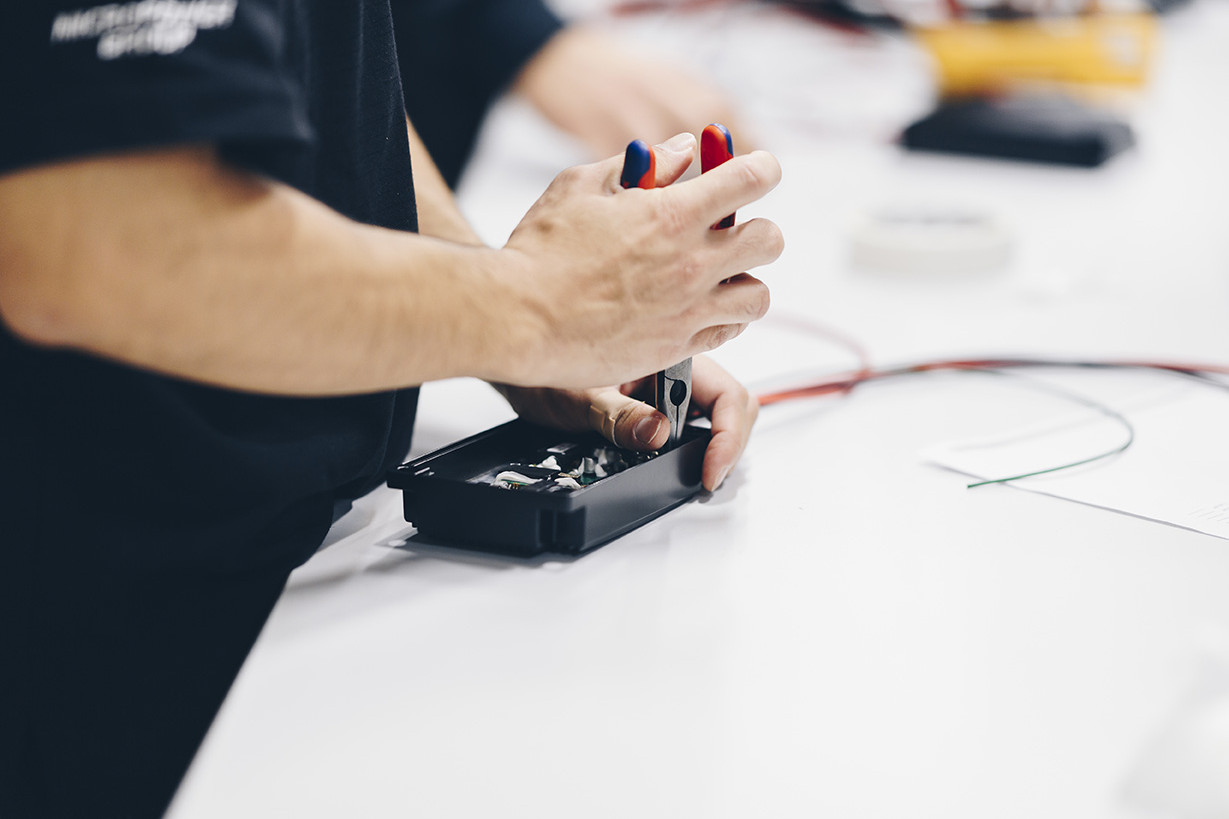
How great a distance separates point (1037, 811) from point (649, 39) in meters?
2.21

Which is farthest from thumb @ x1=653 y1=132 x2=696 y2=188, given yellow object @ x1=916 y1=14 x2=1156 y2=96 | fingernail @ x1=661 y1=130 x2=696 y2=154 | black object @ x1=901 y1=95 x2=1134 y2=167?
yellow object @ x1=916 y1=14 x2=1156 y2=96

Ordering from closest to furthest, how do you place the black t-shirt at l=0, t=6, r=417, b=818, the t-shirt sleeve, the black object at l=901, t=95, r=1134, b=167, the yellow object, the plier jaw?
1. the t-shirt sleeve
2. the black t-shirt at l=0, t=6, r=417, b=818
3. the plier jaw
4. the black object at l=901, t=95, r=1134, b=167
5. the yellow object

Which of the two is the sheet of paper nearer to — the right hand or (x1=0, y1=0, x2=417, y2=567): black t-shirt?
the right hand

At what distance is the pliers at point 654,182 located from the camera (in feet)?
2.08

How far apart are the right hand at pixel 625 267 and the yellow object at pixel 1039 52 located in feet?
4.67

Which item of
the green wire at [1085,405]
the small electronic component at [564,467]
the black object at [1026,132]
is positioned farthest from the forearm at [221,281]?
the black object at [1026,132]

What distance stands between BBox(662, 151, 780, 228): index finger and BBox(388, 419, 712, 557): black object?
0.48 feet

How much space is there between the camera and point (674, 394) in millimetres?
705

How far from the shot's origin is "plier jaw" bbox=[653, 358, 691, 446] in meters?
0.69

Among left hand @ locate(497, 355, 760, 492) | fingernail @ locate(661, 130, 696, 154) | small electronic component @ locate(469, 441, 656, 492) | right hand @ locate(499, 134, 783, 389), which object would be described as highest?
fingernail @ locate(661, 130, 696, 154)

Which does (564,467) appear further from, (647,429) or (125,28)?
(125,28)

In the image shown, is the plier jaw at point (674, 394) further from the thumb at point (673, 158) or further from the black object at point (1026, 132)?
the black object at point (1026, 132)

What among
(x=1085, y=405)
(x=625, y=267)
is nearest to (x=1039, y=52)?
(x=1085, y=405)

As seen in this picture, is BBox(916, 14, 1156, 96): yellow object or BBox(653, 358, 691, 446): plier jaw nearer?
BBox(653, 358, 691, 446): plier jaw
